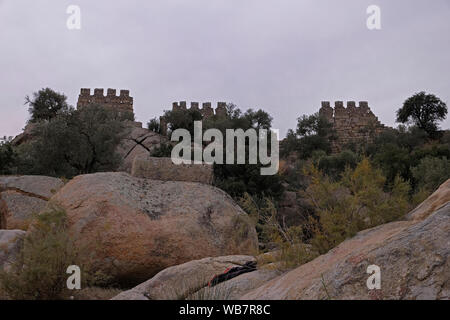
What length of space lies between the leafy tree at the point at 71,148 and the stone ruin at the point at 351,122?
22175 mm

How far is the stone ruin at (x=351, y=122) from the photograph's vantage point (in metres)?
37.2

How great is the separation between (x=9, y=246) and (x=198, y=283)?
322 cm

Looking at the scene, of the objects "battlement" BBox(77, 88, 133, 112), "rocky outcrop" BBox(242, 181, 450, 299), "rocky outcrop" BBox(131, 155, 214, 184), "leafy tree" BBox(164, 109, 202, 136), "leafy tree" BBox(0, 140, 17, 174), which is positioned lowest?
"rocky outcrop" BBox(242, 181, 450, 299)

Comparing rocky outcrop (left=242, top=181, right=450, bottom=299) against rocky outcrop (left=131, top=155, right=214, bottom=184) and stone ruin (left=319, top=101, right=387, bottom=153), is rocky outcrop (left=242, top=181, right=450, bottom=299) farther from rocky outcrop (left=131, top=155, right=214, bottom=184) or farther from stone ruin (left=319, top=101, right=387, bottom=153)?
stone ruin (left=319, top=101, right=387, bottom=153)

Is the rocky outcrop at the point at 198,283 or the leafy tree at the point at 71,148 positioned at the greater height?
the leafy tree at the point at 71,148

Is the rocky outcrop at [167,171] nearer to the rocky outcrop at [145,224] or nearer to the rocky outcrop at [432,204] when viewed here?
the rocky outcrop at [145,224]

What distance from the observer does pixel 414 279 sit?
283cm

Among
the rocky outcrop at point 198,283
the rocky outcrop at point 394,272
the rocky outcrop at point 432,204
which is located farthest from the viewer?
the rocky outcrop at point 432,204

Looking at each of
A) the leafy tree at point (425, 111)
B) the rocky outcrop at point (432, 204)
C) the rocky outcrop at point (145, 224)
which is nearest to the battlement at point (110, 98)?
the leafy tree at point (425, 111)

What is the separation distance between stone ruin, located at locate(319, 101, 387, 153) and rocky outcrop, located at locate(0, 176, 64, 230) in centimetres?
2850

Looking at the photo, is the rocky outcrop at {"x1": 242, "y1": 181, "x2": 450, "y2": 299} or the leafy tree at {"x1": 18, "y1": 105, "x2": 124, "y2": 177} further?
the leafy tree at {"x1": 18, "y1": 105, "x2": 124, "y2": 177}

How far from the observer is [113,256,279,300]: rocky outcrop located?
4.19 metres

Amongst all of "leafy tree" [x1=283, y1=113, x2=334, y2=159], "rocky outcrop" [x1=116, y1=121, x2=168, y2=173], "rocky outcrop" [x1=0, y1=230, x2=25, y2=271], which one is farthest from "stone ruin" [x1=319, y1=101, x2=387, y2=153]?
"rocky outcrop" [x1=0, y1=230, x2=25, y2=271]

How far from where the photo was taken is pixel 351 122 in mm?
38344
